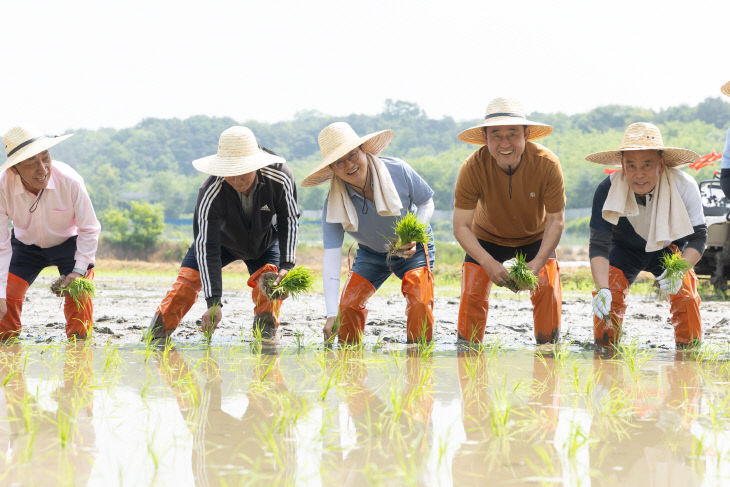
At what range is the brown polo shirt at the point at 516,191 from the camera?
16.5 feet

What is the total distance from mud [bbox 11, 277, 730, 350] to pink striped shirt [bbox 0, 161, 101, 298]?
0.89 m

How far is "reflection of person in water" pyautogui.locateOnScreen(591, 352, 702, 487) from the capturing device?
8.29 feet

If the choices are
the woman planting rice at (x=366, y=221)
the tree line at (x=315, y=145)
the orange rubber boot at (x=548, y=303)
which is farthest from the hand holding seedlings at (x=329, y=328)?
the tree line at (x=315, y=145)

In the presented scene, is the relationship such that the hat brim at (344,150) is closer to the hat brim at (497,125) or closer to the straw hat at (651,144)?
the hat brim at (497,125)

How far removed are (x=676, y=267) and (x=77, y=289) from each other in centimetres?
403

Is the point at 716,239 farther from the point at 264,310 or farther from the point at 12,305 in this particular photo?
the point at 12,305

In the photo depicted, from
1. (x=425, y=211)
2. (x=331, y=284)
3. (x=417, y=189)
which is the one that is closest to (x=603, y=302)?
(x=425, y=211)

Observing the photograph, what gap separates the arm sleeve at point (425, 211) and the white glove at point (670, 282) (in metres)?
1.59

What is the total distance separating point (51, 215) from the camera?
5422 millimetres

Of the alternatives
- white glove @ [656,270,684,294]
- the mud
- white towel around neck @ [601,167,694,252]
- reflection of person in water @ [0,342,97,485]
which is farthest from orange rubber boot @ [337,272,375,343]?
white glove @ [656,270,684,294]

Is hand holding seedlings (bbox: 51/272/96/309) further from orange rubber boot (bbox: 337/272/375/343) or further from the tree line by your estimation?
the tree line

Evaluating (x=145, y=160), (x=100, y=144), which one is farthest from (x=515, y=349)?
(x=100, y=144)

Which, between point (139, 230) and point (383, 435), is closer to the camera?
point (383, 435)

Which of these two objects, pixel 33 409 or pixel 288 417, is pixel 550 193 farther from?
pixel 33 409
